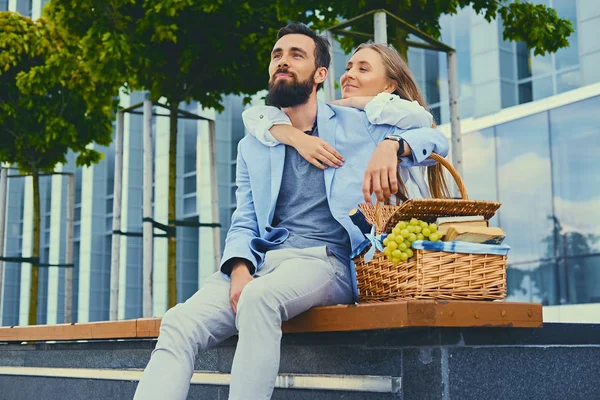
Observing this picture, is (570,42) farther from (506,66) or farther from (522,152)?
(522,152)

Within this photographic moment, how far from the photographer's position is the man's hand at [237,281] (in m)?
3.44

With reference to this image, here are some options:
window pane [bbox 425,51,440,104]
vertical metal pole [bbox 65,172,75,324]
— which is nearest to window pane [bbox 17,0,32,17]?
window pane [bbox 425,51,440,104]

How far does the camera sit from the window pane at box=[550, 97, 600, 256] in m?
15.5

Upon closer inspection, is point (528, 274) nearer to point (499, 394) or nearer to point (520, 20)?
point (520, 20)

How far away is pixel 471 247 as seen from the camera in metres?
3.19

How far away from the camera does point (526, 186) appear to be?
16.8 m

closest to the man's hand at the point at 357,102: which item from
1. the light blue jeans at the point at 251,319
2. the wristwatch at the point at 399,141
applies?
the wristwatch at the point at 399,141

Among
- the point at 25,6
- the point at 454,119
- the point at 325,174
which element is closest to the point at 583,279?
the point at 454,119

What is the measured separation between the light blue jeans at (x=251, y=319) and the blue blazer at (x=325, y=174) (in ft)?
0.42

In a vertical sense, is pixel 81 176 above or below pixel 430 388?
above

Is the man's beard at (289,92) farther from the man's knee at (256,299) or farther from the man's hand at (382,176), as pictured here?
the man's knee at (256,299)

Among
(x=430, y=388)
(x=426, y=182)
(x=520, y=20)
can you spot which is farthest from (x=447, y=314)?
(x=520, y=20)

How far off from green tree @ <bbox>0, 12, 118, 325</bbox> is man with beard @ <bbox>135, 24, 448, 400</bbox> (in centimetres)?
801

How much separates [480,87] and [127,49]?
10300mm
